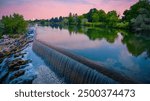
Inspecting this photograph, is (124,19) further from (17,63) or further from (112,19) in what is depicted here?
(17,63)

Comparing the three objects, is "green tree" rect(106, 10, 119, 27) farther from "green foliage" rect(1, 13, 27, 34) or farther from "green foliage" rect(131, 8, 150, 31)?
"green foliage" rect(1, 13, 27, 34)

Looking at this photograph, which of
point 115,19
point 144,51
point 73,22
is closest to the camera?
point 144,51

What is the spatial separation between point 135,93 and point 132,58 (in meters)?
2.14

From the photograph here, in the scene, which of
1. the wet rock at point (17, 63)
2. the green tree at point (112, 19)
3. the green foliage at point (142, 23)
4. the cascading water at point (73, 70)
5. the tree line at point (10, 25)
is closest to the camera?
the cascading water at point (73, 70)

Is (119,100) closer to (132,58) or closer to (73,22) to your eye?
(132,58)

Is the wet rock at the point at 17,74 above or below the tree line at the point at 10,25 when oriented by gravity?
below

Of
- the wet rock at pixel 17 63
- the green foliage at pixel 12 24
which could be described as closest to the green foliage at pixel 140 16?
the green foliage at pixel 12 24

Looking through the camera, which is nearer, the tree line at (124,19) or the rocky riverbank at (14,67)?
the rocky riverbank at (14,67)

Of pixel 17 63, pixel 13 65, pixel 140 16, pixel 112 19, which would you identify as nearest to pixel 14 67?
pixel 13 65

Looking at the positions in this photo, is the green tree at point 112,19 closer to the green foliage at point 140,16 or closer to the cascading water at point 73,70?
the green foliage at point 140,16

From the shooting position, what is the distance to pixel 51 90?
215 centimetres

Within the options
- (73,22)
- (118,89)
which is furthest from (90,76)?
(73,22)

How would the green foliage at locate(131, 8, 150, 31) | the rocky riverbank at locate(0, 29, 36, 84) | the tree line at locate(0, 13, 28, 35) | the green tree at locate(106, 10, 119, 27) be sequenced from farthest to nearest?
1. the green tree at locate(106, 10, 119, 27)
2. the green foliage at locate(131, 8, 150, 31)
3. the tree line at locate(0, 13, 28, 35)
4. the rocky riverbank at locate(0, 29, 36, 84)

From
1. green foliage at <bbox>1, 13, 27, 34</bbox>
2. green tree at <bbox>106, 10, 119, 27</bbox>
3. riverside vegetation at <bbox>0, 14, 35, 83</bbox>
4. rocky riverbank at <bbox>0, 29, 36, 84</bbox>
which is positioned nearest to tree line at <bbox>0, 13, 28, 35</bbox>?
green foliage at <bbox>1, 13, 27, 34</bbox>
